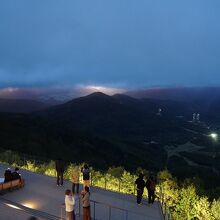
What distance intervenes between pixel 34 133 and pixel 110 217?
163m

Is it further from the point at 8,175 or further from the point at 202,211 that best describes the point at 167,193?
the point at 8,175

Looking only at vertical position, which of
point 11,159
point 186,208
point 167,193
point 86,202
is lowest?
point 186,208

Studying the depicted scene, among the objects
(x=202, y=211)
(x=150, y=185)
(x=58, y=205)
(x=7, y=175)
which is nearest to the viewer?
(x=58, y=205)

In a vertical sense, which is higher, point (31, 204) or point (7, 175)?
point (7, 175)

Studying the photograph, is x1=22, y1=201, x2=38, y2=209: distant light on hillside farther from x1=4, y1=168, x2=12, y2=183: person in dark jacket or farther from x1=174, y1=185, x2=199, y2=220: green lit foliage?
x1=174, y1=185, x2=199, y2=220: green lit foliage

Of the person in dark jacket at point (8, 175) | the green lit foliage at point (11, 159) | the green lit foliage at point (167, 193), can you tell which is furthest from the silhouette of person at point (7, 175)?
the green lit foliage at point (11, 159)

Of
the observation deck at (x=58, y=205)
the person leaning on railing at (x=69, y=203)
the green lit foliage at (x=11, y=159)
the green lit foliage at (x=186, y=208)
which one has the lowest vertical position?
the green lit foliage at (x=186, y=208)

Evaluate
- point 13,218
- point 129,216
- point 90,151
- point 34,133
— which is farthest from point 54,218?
point 34,133

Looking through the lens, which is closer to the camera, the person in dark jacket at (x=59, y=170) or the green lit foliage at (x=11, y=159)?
the person in dark jacket at (x=59, y=170)

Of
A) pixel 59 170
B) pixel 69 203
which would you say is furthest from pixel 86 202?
pixel 59 170

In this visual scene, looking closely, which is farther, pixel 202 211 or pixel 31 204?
pixel 202 211

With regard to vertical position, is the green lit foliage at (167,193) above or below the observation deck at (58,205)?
below

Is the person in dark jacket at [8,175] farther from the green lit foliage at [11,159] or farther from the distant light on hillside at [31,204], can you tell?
the green lit foliage at [11,159]

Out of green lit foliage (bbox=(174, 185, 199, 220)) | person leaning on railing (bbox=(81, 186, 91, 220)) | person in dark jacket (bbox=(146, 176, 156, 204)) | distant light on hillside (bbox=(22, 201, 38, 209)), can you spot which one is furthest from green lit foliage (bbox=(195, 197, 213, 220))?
person leaning on railing (bbox=(81, 186, 91, 220))
